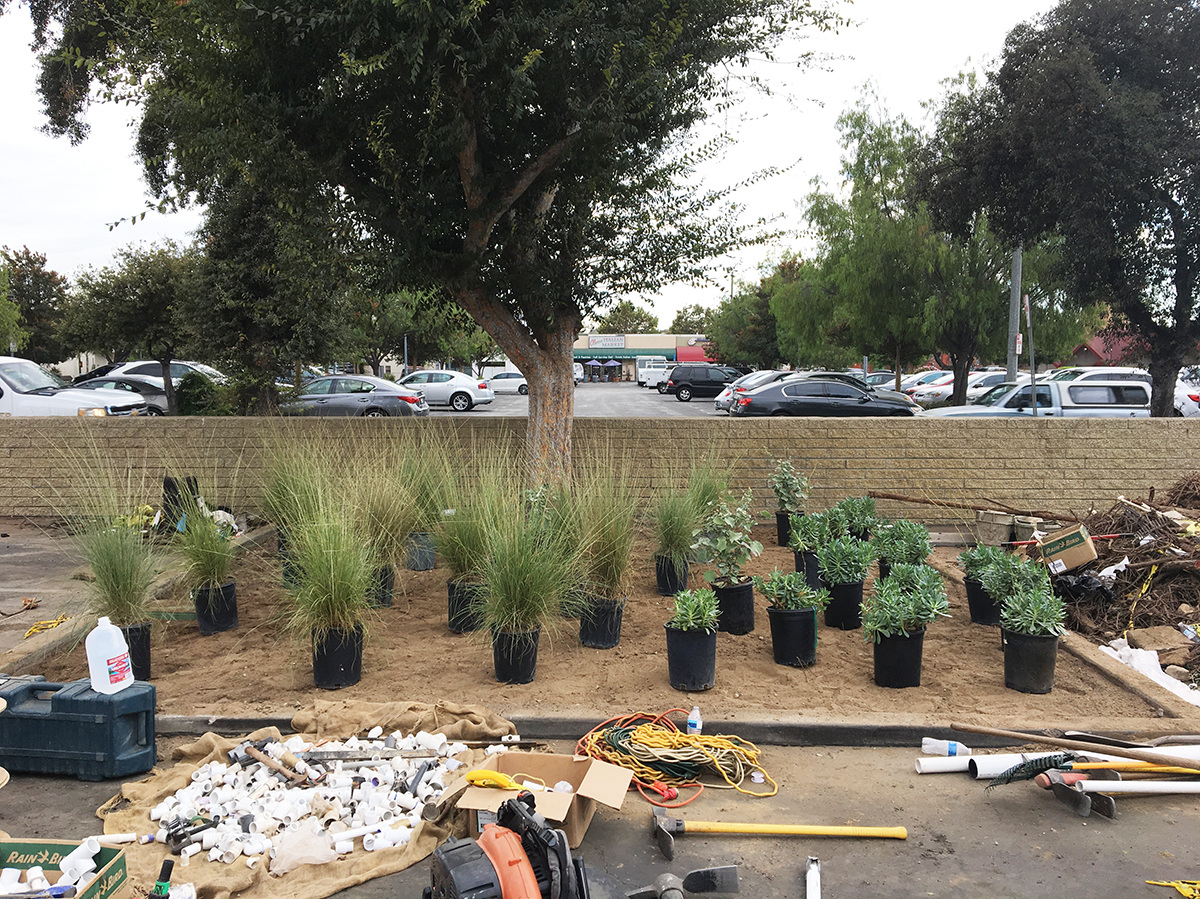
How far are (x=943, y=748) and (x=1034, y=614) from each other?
108cm

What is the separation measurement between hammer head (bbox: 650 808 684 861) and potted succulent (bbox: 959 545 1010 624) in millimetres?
3366

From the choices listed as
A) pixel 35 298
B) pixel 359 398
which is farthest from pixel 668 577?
pixel 35 298

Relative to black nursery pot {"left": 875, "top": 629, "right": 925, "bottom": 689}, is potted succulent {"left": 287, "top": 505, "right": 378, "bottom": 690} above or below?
above

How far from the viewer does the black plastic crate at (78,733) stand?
156 inches

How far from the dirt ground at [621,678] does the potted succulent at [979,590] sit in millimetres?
111

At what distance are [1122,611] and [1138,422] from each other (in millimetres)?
5168

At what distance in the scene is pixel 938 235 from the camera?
23.8 m

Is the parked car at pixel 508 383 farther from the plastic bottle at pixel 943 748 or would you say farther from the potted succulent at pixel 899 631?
the plastic bottle at pixel 943 748

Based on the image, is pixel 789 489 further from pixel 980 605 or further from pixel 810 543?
pixel 980 605

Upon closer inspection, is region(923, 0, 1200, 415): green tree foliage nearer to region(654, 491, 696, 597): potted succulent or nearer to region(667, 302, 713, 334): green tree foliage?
region(654, 491, 696, 597): potted succulent

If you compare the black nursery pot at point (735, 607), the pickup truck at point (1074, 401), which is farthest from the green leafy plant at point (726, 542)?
the pickup truck at point (1074, 401)

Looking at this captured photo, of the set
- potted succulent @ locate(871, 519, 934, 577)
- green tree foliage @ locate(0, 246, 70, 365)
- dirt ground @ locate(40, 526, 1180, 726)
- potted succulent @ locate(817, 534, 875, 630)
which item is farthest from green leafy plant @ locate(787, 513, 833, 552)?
green tree foliage @ locate(0, 246, 70, 365)

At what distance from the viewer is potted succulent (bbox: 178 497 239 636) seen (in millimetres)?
5922

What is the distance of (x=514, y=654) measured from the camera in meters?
4.93
